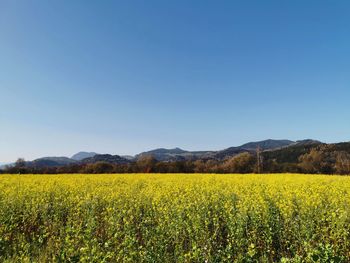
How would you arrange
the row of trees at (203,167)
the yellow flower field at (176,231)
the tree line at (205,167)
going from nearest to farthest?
the yellow flower field at (176,231), the tree line at (205,167), the row of trees at (203,167)

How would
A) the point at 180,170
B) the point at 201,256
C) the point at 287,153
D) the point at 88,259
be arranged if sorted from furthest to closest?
the point at 287,153 → the point at 180,170 → the point at 201,256 → the point at 88,259

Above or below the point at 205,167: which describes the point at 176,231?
below

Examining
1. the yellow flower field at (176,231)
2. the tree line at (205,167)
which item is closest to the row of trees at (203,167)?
the tree line at (205,167)

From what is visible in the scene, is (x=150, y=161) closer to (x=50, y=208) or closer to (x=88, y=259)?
(x=50, y=208)

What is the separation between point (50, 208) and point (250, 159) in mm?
63817

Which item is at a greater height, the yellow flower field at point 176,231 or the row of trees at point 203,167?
the row of trees at point 203,167

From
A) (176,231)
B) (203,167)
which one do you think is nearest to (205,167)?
(203,167)

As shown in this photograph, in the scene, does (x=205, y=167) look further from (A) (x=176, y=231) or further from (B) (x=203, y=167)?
(A) (x=176, y=231)

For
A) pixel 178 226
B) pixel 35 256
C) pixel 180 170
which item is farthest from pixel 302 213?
pixel 180 170

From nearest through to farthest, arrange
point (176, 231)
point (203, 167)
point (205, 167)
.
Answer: point (176, 231) → point (203, 167) → point (205, 167)

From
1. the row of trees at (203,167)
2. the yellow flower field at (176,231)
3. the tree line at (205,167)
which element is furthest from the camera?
the row of trees at (203,167)

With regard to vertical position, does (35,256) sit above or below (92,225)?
below

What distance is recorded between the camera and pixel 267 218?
10125 millimetres

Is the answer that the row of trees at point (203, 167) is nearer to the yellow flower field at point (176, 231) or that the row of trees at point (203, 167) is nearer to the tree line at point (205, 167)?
the tree line at point (205, 167)
